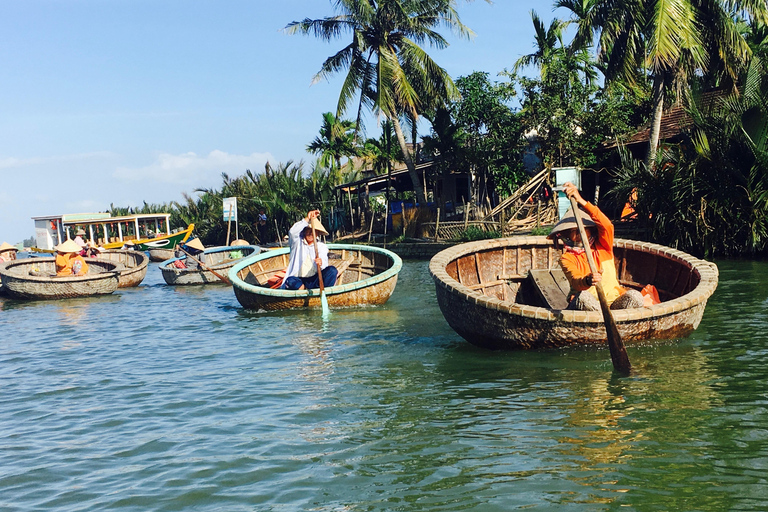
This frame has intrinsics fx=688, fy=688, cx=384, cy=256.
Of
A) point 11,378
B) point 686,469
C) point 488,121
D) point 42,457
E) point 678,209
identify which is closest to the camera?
point 686,469

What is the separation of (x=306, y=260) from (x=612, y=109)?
44.3 feet

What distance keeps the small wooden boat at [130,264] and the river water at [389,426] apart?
9.68 metres

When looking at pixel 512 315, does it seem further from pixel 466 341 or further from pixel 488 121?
pixel 488 121

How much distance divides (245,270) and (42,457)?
8.79 metres

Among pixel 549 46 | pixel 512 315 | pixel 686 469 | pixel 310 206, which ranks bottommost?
pixel 686 469

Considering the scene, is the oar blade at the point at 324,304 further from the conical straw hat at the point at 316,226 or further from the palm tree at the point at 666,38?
the palm tree at the point at 666,38

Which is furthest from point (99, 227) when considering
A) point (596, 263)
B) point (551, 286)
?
point (596, 263)

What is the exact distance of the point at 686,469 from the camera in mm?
3850

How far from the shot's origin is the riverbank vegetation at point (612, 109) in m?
14.7

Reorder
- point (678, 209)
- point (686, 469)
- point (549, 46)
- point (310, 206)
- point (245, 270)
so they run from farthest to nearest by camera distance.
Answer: point (310, 206), point (549, 46), point (678, 209), point (245, 270), point (686, 469)

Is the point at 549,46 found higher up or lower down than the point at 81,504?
higher up

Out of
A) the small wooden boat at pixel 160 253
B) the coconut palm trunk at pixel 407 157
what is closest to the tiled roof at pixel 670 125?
the coconut palm trunk at pixel 407 157

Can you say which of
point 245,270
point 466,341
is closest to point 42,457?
point 466,341

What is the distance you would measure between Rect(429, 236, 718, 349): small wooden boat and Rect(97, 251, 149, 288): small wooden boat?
12.2 metres
